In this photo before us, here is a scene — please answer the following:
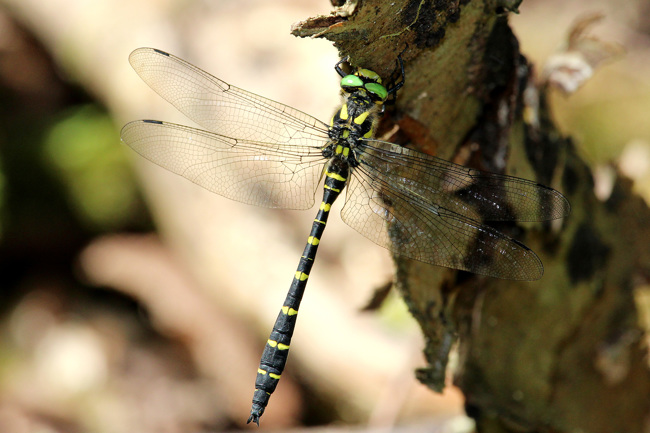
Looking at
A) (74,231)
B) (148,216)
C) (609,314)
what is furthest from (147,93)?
(609,314)

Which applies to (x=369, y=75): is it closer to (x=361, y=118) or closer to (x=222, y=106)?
(x=361, y=118)

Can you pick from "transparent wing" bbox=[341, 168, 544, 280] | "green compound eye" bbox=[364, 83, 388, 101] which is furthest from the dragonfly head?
"transparent wing" bbox=[341, 168, 544, 280]

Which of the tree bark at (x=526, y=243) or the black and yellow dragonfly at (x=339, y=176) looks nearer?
the tree bark at (x=526, y=243)

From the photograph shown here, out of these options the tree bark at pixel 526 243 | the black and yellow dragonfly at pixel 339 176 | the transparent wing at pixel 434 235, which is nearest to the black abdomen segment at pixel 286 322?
the black and yellow dragonfly at pixel 339 176

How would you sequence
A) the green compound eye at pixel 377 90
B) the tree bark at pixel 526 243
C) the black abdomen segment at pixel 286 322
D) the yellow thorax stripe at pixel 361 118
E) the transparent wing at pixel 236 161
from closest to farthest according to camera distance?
the tree bark at pixel 526 243
the green compound eye at pixel 377 90
the yellow thorax stripe at pixel 361 118
the black abdomen segment at pixel 286 322
the transparent wing at pixel 236 161

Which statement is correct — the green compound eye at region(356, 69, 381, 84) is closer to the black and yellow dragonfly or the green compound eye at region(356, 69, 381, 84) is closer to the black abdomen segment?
the black and yellow dragonfly

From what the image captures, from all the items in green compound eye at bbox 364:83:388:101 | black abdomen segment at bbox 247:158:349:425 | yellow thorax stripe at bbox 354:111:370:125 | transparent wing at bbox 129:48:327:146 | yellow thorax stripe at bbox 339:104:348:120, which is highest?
transparent wing at bbox 129:48:327:146

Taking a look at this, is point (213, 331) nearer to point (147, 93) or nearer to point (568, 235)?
point (147, 93)

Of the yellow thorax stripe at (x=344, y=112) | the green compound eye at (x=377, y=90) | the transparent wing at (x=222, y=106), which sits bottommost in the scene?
the green compound eye at (x=377, y=90)

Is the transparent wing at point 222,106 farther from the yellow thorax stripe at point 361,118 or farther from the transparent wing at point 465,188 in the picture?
the transparent wing at point 465,188
